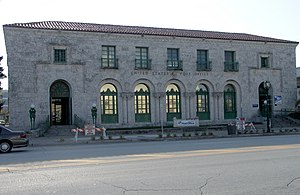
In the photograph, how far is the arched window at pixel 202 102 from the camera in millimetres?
38250

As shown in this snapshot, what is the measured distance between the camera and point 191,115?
37.7 m

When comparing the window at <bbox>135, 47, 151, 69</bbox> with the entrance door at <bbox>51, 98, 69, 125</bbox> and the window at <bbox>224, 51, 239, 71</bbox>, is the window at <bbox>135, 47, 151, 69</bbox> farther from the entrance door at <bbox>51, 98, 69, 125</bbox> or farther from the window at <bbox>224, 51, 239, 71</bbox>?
the window at <bbox>224, 51, 239, 71</bbox>

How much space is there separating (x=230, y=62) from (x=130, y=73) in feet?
34.9

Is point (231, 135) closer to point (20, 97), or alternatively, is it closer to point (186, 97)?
point (186, 97)

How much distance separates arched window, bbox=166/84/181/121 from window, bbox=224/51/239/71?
5.88 meters

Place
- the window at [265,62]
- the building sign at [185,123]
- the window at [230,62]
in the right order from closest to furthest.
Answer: the building sign at [185,123] < the window at [230,62] < the window at [265,62]

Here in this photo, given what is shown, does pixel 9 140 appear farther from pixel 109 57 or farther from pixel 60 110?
pixel 109 57

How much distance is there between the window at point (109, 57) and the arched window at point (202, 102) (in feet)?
28.1

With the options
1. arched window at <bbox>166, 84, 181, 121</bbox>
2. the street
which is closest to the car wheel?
the street

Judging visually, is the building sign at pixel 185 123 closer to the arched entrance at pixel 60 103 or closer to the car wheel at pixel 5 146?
the arched entrance at pixel 60 103

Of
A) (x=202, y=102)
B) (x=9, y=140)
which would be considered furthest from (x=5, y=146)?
(x=202, y=102)

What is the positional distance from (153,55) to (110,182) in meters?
28.1

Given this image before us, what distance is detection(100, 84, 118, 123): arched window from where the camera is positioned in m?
34.8

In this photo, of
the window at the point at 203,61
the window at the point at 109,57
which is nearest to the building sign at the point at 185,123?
the window at the point at 203,61
